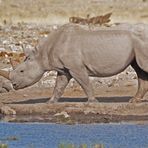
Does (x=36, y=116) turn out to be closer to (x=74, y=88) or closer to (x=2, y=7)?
(x=74, y=88)

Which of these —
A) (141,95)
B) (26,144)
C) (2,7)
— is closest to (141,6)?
(2,7)

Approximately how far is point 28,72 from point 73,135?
10.7 feet

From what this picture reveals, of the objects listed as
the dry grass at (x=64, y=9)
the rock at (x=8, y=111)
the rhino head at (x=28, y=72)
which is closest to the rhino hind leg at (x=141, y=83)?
the rhino head at (x=28, y=72)

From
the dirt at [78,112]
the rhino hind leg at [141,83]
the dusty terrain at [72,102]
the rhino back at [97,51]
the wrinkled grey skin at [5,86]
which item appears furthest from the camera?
the wrinkled grey skin at [5,86]

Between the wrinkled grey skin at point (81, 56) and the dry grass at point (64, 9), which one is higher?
the wrinkled grey skin at point (81, 56)

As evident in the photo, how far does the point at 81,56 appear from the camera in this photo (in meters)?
19.5

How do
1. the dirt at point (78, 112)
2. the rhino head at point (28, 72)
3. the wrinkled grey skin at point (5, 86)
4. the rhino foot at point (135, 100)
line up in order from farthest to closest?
1. the wrinkled grey skin at point (5, 86)
2. the rhino head at point (28, 72)
3. the rhino foot at point (135, 100)
4. the dirt at point (78, 112)

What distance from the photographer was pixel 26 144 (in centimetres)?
1579

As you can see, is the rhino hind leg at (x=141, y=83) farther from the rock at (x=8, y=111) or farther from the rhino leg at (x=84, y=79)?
the rock at (x=8, y=111)

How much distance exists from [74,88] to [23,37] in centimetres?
1449

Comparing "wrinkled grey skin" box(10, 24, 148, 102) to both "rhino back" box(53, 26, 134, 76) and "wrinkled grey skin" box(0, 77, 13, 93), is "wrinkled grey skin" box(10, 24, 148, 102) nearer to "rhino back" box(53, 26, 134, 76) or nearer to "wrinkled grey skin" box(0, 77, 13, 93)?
"rhino back" box(53, 26, 134, 76)

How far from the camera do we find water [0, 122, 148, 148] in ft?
51.9

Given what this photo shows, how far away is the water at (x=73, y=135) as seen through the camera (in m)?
15.8

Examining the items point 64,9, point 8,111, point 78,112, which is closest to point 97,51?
point 78,112
